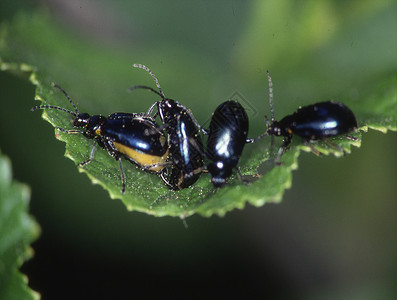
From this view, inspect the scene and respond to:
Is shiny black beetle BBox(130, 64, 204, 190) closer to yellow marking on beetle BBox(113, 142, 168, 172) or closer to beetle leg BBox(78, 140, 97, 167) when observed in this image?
yellow marking on beetle BBox(113, 142, 168, 172)

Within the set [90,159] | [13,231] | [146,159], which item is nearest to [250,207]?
[146,159]

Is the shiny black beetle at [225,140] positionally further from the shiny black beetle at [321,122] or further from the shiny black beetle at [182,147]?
the shiny black beetle at [321,122]

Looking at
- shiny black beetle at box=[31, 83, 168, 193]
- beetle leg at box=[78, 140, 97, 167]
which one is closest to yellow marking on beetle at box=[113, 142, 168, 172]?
shiny black beetle at box=[31, 83, 168, 193]

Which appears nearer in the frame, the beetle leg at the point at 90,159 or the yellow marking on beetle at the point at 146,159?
the beetle leg at the point at 90,159

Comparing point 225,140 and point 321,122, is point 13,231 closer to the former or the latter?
point 225,140

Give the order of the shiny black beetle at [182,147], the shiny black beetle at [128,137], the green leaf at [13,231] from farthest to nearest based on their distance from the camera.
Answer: the shiny black beetle at [128,137] < the shiny black beetle at [182,147] < the green leaf at [13,231]

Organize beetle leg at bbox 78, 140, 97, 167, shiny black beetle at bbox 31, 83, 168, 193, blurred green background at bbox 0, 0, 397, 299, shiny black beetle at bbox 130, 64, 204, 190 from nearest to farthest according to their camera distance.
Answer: beetle leg at bbox 78, 140, 97, 167
shiny black beetle at bbox 130, 64, 204, 190
shiny black beetle at bbox 31, 83, 168, 193
blurred green background at bbox 0, 0, 397, 299

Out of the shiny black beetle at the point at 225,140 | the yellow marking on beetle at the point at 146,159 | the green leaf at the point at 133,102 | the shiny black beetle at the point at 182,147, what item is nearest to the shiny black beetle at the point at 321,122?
the green leaf at the point at 133,102

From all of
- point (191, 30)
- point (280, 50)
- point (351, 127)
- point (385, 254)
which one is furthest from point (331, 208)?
point (191, 30)
